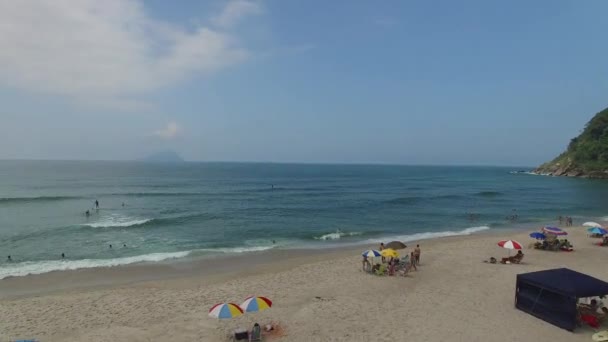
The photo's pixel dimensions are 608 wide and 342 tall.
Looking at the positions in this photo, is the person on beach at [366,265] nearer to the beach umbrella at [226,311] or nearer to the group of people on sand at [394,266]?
the group of people on sand at [394,266]

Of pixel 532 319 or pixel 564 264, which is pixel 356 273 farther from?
pixel 564 264

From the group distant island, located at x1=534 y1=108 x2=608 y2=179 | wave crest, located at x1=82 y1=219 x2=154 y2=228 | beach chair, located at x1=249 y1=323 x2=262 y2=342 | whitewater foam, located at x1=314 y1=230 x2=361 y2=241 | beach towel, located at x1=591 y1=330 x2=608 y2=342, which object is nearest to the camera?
beach towel, located at x1=591 y1=330 x2=608 y2=342

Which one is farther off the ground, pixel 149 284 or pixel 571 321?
pixel 571 321

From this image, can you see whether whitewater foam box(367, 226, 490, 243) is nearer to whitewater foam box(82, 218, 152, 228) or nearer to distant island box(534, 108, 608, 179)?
whitewater foam box(82, 218, 152, 228)

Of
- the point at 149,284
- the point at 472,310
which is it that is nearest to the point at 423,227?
the point at 472,310

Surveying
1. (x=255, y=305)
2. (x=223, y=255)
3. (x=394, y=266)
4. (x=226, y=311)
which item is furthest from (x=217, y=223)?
(x=226, y=311)

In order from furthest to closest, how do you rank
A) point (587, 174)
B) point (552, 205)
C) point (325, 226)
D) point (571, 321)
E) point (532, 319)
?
1. point (587, 174)
2. point (552, 205)
3. point (325, 226)
4. point (532, 319)
5. point (571, 321)

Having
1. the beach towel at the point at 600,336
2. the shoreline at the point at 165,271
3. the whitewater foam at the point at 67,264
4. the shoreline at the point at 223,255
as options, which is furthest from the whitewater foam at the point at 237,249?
the beach towel at the point at 600,336

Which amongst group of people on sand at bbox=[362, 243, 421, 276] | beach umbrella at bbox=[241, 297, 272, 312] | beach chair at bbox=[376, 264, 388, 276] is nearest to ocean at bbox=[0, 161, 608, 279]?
group of people on sand at bbox=[362, 243, 421, 276]
